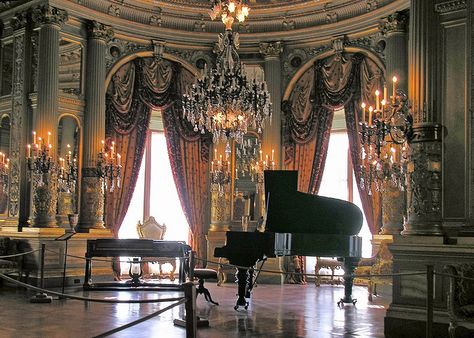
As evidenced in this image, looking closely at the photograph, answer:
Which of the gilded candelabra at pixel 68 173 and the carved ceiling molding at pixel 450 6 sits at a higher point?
the carved ceiling molding at pixel 450 6

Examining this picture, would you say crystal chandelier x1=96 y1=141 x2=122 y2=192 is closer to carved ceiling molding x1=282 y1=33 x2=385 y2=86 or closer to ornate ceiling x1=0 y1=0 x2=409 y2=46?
ornate ceiling x1=0 y1=0 x2=409 y2=46

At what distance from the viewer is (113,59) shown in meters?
13.2

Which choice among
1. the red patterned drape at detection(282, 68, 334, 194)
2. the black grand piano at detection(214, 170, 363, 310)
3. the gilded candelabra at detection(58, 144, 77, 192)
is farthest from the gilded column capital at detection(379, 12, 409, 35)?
the gilded candelabra at detection(58, 144, 77, 192)

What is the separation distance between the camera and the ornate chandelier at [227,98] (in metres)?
9.17

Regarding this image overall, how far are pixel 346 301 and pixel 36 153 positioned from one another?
5862mm

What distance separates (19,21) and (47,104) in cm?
189

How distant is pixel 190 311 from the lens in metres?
4.39

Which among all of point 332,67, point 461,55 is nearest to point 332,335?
point 461,55

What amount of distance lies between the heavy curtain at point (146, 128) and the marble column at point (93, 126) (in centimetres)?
52

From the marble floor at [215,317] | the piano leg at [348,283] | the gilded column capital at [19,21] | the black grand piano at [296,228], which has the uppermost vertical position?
the gilded column capital at [19,21]

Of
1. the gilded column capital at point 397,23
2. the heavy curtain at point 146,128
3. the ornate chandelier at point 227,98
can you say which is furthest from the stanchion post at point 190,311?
the heavy curtain at point 146,128

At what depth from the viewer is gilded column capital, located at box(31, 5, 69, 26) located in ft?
38.1

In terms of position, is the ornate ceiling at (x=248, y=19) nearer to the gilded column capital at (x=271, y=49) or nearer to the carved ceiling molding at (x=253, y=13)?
the carved ceiling molding at (x=253, y=13)

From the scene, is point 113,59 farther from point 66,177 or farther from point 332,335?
point 332,335
